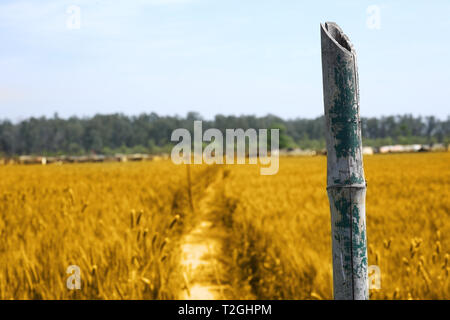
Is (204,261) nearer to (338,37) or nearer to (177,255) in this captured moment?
(177,255)

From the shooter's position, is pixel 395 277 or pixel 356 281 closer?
Result: pixel 356 281

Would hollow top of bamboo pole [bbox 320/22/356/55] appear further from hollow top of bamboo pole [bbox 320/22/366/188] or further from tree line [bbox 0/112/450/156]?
tree line [bbox 0/112/450/156]

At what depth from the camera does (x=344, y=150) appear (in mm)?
1155

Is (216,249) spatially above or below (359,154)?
below

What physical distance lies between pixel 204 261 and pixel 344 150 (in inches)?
166

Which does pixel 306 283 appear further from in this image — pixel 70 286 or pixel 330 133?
pixel 330 133

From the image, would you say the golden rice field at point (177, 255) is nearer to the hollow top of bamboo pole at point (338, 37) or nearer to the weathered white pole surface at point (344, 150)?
the weathered white pole surface at point (344, 150)

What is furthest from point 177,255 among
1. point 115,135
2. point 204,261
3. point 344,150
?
point 115,135

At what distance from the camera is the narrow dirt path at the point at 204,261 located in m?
3.98

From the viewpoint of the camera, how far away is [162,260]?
3.39 metres

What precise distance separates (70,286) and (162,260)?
0.78m

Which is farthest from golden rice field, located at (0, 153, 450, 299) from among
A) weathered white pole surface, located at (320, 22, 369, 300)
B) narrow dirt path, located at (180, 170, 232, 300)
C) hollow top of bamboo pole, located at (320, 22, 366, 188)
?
hollow top of bamboo pole, located at (320, 22, 366, 188)
